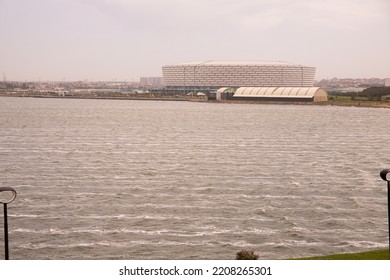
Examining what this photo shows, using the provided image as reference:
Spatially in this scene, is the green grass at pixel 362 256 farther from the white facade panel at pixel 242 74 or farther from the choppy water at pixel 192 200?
the white facade panel at pixel 242 74

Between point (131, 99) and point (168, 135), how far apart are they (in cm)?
3378

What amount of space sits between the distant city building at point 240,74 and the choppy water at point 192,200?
130 ft

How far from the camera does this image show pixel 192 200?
5.81 m

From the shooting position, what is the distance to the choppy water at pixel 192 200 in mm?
4289

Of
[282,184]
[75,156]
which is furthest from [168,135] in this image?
[282,184]

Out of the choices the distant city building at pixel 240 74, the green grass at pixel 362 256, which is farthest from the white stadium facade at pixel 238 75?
the green grass at pixel 362 256

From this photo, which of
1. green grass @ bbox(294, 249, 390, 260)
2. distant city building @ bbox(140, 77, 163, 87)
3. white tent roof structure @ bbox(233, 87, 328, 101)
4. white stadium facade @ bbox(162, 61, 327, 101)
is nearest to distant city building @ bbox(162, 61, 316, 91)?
white stadium facade @ bbox(162, 61, 327, 101)

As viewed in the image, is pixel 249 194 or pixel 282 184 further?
pixel 282 184

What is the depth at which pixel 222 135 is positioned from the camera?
13961mm

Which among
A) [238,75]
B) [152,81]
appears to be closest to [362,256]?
[238,75]

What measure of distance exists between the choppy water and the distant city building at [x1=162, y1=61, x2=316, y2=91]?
130ft

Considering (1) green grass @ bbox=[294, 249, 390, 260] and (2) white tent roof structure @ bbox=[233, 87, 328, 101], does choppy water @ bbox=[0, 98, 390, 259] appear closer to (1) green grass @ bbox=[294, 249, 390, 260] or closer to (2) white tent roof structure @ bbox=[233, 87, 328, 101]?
(1) green grass @ bbox=[294, 249, 390, 260]

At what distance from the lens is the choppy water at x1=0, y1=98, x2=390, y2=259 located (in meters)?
4.29

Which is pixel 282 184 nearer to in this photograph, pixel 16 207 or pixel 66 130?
pixel 16 207
